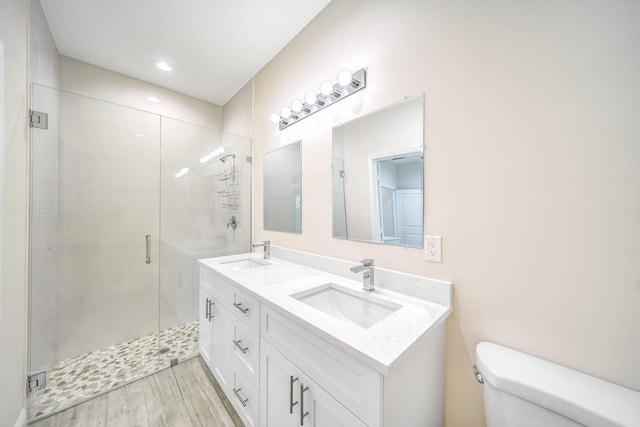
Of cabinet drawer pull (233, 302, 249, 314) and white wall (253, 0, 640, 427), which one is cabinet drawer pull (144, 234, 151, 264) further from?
white wall (253, 0, 640, 427)

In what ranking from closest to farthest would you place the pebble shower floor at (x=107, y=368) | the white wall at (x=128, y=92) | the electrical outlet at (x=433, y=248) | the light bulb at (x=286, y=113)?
the electrical outlet at (x=433, y=248), the pebble shower floor at (x=107, y=368), the light bulb at (x=286, y=113), the white wall at (x=128, y=92)

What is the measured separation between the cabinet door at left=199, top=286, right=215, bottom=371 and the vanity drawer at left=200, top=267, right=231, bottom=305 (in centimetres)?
7

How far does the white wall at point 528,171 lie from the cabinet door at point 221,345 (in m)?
1.05

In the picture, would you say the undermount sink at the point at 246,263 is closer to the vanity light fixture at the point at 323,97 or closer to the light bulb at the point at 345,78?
the vanity light fixture at the point at 323,97

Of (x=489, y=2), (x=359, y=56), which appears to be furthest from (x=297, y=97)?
(x=489, y=2)

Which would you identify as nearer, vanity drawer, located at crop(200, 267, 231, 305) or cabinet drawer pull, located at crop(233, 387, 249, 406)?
cabinet drawer pull, located at crop(233, 387, 249, 406)

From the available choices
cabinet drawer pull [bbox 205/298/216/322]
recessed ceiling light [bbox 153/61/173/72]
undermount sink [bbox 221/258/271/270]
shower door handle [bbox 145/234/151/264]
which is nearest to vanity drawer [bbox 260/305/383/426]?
cabinet drawer pull [bbox 205/298/216/322]

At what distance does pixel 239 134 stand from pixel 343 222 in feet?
6.03

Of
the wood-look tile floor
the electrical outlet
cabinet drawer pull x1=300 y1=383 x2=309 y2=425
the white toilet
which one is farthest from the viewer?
the wood-look tile floor

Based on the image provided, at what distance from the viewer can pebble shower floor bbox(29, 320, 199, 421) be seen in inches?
59.5

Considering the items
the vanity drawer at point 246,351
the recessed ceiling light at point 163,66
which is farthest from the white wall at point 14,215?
the vanity drawer at point 246,351

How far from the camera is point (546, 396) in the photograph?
0.65m

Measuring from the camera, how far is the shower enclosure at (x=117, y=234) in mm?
1616

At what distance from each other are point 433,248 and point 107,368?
2.58m
